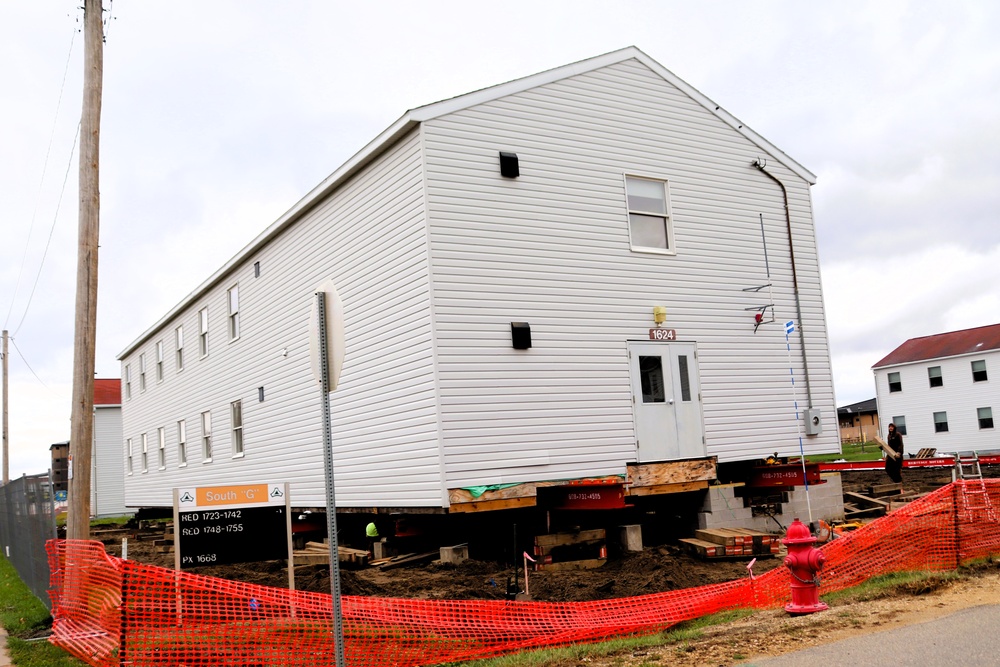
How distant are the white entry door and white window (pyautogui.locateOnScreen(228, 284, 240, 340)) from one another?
36.2 feet

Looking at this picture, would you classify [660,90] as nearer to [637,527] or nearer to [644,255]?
[644,255]

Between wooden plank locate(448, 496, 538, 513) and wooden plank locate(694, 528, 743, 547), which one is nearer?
wooden plank locate(448, 496, 538, 513)

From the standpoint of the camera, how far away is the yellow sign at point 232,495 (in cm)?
1086

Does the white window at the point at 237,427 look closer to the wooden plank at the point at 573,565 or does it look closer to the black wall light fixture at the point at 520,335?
the black wall light fixture at the point at 520,335

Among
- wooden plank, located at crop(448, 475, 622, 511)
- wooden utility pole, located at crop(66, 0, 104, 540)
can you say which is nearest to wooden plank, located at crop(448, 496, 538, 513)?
wooden plank, located at crop(448, 475, 622, 511)

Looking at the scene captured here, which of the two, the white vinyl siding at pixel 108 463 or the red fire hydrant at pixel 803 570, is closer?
the red fire hydrant at pixel 803 570

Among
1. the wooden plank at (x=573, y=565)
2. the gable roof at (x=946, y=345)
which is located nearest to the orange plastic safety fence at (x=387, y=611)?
the wooden plank at (x=573, y=565)

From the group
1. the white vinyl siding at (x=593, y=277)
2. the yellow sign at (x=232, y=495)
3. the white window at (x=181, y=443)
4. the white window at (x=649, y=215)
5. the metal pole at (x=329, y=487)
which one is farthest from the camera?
the white window at (x=181, y=443)

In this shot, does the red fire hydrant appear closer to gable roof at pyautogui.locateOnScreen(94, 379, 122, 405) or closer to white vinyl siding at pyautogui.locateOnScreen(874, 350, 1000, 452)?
white vinyl siding at pyautogui.locateOnScreen(874, 350, 1000, 452)

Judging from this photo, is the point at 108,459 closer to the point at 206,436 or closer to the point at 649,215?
the point at 206,436

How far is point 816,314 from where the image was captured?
60.0 ft

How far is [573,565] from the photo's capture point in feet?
47.0

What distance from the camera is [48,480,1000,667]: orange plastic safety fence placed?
8.17 m

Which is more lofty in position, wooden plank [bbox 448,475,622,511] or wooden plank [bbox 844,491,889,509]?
wooden plank [bbox 448,475,622,511]
